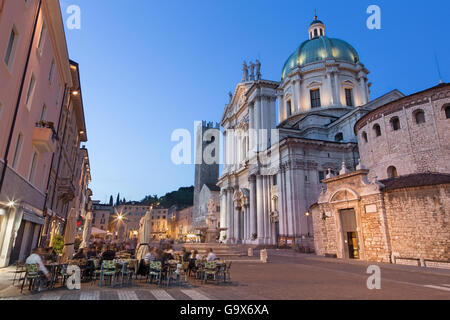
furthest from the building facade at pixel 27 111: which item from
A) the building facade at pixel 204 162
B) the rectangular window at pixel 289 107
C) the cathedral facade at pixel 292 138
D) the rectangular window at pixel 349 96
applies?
the building facade at pixel 204 162

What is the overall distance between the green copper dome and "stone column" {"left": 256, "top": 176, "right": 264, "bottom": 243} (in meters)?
23.4

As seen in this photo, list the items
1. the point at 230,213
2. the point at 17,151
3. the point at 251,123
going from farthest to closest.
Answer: the point at 230,213
the point at 251,123
the point at 17,151

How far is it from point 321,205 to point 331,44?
1497 inches

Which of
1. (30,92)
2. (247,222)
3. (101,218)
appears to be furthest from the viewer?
(101,218)

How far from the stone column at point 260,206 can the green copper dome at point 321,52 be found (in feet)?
76.8

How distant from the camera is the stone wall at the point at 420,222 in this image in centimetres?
1608

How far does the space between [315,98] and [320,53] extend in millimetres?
8396

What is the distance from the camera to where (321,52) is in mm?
49531

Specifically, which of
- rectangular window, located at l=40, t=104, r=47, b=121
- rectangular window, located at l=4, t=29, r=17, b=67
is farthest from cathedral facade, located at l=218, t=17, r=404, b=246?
rectangular window, located at l=4, t=29, r=17, b=67

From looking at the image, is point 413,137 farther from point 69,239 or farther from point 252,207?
point 69,239

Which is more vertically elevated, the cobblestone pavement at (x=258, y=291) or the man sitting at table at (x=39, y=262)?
the man sitting at table at (x=39, y=262)

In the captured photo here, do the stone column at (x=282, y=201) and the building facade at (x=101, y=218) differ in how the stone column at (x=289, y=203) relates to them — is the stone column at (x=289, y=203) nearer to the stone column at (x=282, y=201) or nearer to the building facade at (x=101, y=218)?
the stone column at (x=282, y=201)

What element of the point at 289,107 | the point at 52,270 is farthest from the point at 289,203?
the point at 52,270

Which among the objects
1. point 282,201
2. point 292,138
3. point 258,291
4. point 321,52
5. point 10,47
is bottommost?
point 258,291
